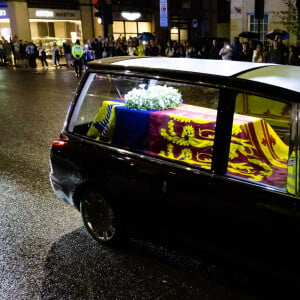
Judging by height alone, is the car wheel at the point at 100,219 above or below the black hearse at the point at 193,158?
below

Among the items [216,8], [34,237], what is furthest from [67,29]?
[34,237]

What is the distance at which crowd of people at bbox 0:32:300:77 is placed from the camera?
13951 millimetres

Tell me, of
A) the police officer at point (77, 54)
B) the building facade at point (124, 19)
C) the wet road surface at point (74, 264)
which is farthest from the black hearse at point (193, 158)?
the building facade at point (124, 19)

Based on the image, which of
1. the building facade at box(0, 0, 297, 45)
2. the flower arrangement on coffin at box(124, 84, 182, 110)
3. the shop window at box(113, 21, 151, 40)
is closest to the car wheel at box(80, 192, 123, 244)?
the flower arrangement on coffin at box(124, 84, 182, 110)

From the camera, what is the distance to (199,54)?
22172 mm

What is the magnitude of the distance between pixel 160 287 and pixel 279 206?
128 cm

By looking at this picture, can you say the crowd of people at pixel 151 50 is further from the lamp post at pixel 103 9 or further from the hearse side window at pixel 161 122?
the lamp post at pixel 103 9

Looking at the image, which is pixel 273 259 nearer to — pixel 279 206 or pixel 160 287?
pixel 279 206

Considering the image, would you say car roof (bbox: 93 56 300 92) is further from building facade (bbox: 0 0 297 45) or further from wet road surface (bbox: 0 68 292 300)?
building facade (bbox: 0 0 297 45)

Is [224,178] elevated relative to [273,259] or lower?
elevated

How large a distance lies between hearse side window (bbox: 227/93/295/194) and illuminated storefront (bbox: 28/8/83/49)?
32.4m

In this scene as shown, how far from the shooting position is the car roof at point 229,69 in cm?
291

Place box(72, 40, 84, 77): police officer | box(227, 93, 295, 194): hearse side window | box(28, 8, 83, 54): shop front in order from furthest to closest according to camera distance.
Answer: box(28, 8, 83, 54): shop front, box(72, 40, 84, 77): police officer, box(227, 93, 295, 194): hearse side window

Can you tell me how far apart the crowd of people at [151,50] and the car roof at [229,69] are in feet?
7.54
